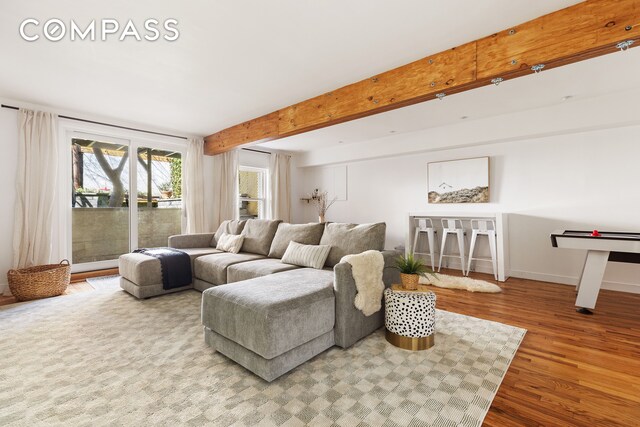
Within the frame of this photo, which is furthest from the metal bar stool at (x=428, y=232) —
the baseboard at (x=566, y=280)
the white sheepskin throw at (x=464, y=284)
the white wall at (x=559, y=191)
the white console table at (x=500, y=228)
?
the baseboard at (x=566, y=280)

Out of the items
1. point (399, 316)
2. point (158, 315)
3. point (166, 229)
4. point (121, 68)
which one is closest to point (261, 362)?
point (399, 316)

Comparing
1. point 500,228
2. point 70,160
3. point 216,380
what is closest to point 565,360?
point 216,380

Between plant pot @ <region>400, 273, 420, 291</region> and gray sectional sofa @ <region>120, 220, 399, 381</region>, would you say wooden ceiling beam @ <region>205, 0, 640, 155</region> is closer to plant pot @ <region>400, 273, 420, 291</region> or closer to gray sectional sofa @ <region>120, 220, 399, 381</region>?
gray sectional sofa @ <region>120, 220, 399, 381</region>

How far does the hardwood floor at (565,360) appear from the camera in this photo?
1.54 metres

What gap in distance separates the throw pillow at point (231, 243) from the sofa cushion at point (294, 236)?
0.57m

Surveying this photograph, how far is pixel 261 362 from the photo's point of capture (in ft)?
5.89

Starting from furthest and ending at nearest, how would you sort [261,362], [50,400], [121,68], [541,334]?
[121,68] < [541,334] < [261,362] < [50,400]

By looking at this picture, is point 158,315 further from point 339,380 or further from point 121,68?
point 121,68

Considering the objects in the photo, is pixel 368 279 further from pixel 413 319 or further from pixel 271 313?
pixel 271 313

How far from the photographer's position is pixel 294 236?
11.7 feet

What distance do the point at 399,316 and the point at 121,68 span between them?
3448 mm

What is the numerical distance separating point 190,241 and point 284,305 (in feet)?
10.4

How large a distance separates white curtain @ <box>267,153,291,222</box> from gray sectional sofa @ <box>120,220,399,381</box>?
11.5 ft

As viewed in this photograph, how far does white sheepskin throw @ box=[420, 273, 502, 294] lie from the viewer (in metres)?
3.81
